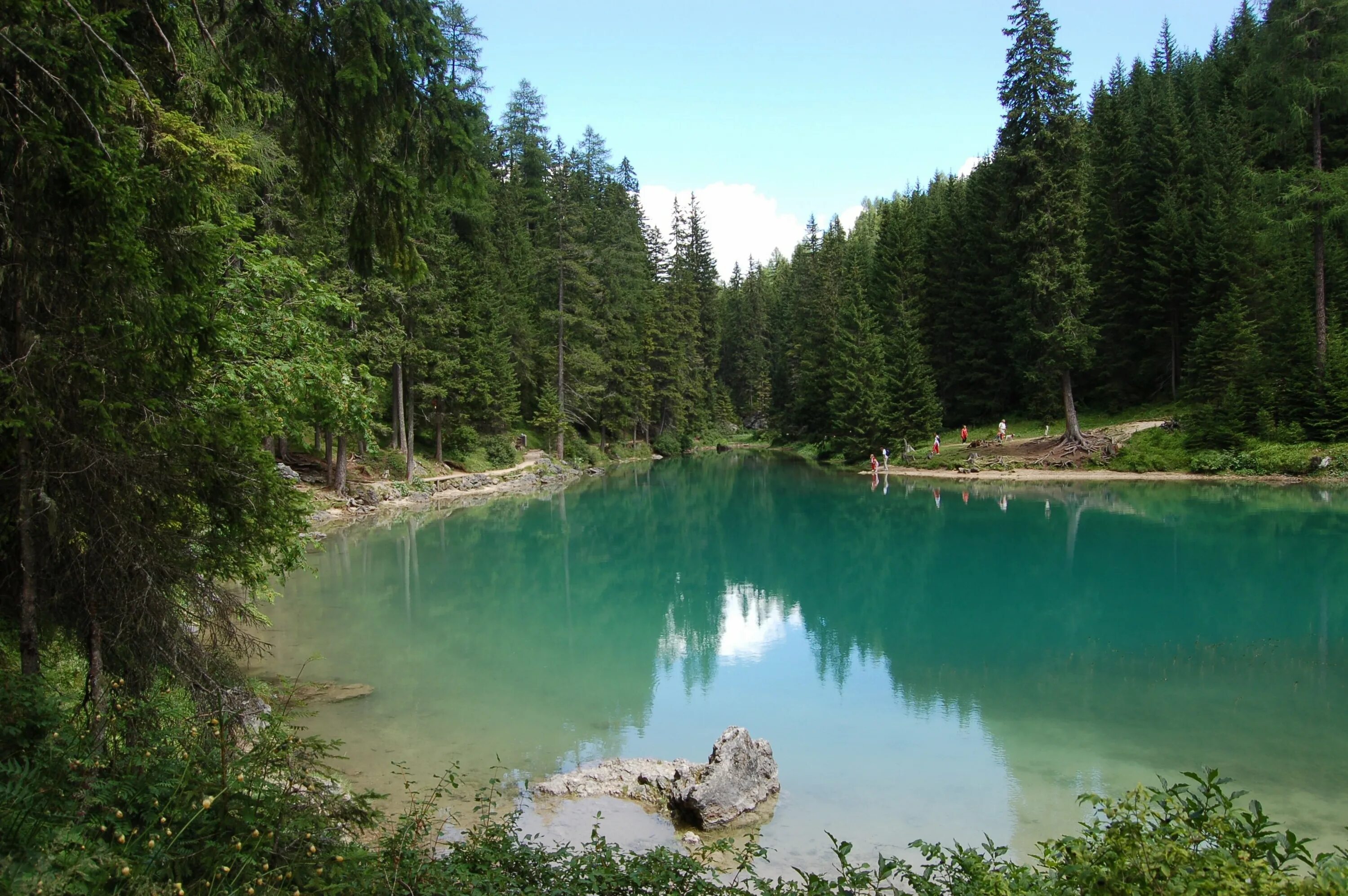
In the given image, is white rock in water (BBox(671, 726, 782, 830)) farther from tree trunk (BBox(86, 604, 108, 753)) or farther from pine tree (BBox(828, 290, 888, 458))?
pine tree (BBox(828, 290, 888, 458))

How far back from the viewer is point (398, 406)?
30.4 m

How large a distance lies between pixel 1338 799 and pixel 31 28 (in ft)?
35.1

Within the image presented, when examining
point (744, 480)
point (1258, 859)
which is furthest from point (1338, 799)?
point (744, 480)

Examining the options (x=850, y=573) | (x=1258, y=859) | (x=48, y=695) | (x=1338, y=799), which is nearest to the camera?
(x=1258, y=859)

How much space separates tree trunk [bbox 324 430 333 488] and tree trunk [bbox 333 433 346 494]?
0.20 metres

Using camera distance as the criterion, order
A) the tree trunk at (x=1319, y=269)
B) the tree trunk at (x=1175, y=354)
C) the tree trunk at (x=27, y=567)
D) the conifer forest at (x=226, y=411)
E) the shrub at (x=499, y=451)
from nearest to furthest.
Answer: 1. the conifer forest at (x=226, y=411)
2. the tree trunk at (x=27, y=567)
3. the tree trunk at (x=1319, y=269)
4. the tree trunk at (x=1175, y=354)
5. the shrub at (x=499, y=451)

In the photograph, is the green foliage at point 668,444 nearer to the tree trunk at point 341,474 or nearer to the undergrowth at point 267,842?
the tree trunk at point 341,474

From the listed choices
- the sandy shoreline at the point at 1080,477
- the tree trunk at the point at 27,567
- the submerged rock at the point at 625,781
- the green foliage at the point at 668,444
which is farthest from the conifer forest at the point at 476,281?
the submerged rock at the point at 625,781

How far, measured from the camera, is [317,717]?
9.80 meters

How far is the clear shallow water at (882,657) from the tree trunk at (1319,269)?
20.6ft

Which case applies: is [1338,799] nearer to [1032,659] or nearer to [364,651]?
[1032,659]

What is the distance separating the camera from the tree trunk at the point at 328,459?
27.4m

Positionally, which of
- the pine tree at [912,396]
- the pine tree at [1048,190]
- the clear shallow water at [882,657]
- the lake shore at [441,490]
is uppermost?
the pine tree at [1048,190]

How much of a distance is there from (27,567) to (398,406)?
27748 millimetres
